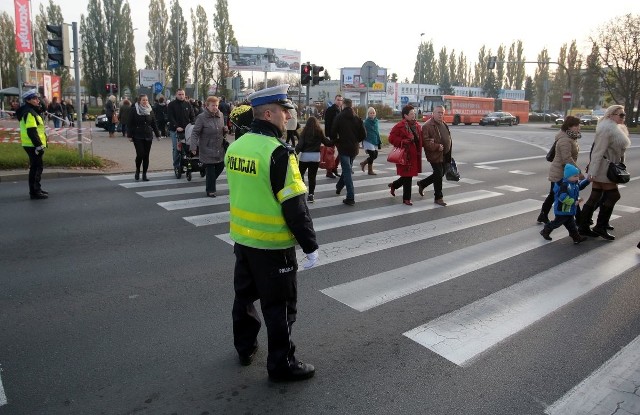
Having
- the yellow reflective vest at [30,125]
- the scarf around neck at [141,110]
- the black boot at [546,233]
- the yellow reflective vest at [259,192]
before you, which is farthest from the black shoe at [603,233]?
the yellow reflective vest at [30,125]

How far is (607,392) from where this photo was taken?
330 cm

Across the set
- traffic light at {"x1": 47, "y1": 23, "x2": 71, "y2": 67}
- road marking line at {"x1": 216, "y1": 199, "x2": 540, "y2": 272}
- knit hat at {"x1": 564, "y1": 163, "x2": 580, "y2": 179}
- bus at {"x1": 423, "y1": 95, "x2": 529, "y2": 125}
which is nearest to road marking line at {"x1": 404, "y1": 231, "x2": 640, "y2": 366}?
knit hat at {"x1": 564, "y1": 163, "x2": 580, "y2": 179}

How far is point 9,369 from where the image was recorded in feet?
11.3

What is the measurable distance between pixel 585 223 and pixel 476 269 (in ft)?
8.52

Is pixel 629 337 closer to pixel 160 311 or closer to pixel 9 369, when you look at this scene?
pixel 160 311

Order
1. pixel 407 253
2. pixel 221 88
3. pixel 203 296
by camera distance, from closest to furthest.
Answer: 1. pixel 203 296
2. pixel 407 253
3. pixel 221 88

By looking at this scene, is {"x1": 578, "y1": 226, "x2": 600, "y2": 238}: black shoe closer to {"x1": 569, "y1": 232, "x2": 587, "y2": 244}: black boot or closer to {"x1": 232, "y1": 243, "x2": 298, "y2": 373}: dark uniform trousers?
{"x1": 569, "y1": 232, "x2": 587, "y2": 244}: black boot

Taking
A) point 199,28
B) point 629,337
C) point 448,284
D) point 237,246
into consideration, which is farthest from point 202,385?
point 199,28

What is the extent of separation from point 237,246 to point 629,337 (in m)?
3.29

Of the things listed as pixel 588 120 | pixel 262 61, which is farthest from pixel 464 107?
pixel 262 61

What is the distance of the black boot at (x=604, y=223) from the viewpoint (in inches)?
285

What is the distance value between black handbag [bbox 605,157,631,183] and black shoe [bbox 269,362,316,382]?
5.49m

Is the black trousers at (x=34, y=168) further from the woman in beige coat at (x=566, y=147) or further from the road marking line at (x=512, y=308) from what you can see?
the woman in beige coat at (x=566, y=147)

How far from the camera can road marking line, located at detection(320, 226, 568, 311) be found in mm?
4867
